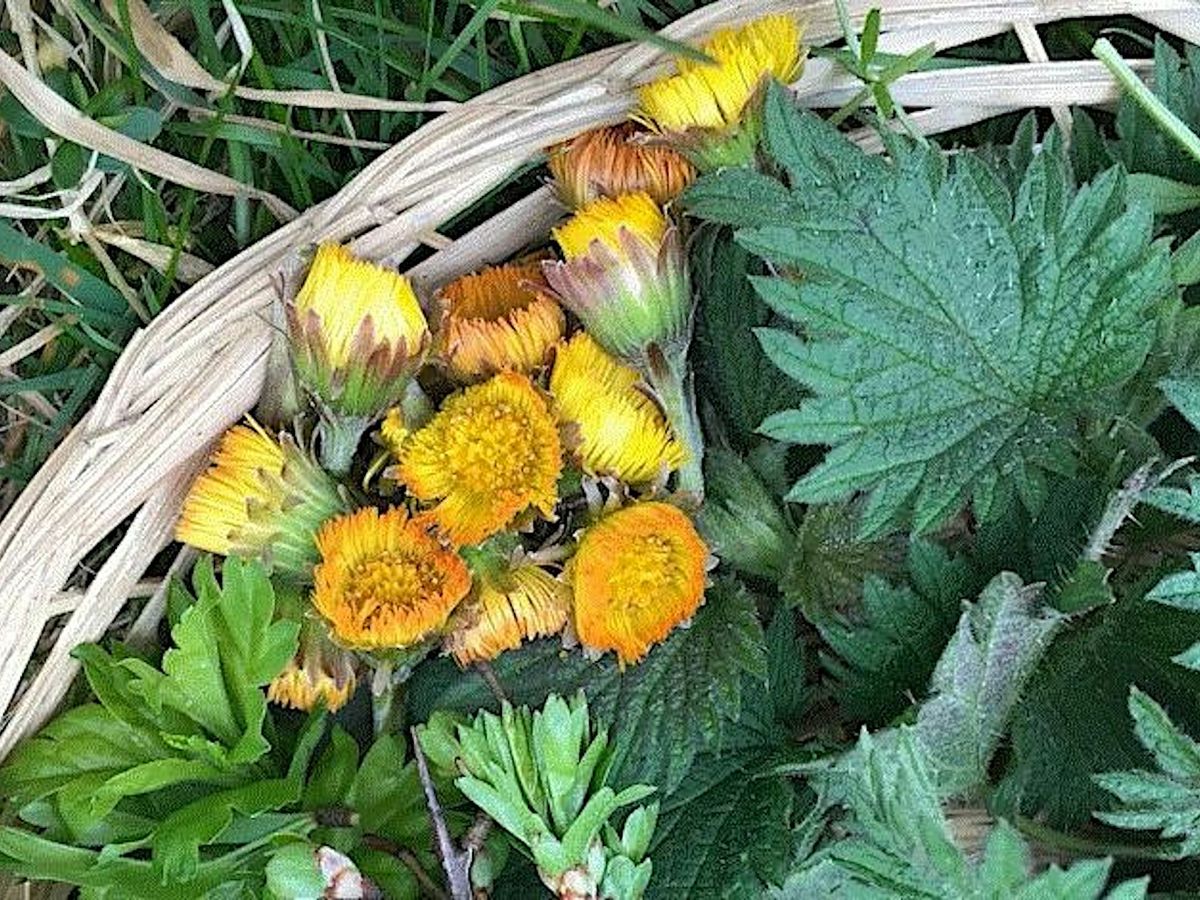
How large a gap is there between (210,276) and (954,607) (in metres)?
0.43

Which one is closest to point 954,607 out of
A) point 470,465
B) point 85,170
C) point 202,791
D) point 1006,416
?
point 1006,416

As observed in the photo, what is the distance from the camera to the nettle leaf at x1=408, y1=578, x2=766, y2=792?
82 cm

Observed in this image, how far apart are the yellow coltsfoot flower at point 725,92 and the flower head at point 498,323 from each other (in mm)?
109

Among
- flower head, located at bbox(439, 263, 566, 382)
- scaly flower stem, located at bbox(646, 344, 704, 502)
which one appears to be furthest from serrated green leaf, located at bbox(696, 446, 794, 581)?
flower head, located at bbox(439, 263, 566, 382)

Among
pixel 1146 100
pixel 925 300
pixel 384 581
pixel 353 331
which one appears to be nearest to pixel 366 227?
pixel 353 331

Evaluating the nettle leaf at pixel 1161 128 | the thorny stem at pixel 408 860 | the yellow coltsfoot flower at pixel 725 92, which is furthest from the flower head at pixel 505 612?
the nettle leaf at pixel 1161 128

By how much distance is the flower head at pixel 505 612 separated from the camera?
814mm

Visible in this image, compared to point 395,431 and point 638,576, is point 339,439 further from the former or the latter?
point 638,576

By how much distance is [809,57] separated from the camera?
83 cm

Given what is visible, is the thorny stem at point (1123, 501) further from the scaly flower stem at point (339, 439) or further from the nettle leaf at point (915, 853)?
the scaly flower stem at point (339, 439)

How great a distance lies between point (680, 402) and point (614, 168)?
0.13 m

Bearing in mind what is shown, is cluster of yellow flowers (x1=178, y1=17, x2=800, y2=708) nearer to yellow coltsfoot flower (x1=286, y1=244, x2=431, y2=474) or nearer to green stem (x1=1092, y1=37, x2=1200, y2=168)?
yellow coltsfoot flower (x1=286, y1=244, x2=431, y2=474)

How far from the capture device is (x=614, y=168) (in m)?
0.81

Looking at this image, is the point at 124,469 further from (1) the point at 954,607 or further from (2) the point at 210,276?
(1) the point at 954,607
